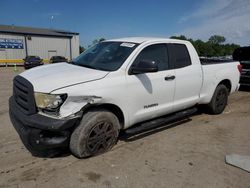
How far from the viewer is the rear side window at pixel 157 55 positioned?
439 cm

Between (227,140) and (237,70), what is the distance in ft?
8.82

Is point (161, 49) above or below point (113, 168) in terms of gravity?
above

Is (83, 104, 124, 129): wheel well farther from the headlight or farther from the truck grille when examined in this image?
the truck grille

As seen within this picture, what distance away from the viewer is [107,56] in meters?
4.37

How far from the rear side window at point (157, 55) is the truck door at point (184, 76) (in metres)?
0.15

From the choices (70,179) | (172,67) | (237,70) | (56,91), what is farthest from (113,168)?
(237,70)

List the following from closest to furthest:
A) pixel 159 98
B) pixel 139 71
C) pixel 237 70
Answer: pixel 139 71
pixel 159 98
pixel 237 70

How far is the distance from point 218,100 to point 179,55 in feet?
6.61

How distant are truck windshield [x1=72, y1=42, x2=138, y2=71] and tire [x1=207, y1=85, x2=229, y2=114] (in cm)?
284

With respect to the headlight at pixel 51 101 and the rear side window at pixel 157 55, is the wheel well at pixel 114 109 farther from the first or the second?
the rear side window at pixel 157 55

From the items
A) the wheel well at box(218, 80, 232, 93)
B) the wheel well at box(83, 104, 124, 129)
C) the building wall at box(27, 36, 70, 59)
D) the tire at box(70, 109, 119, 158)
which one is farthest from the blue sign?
the tire at box(70, 109, 119, 158)

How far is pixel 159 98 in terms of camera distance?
177 inches

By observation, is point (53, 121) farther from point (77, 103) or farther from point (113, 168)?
point (113, 168)

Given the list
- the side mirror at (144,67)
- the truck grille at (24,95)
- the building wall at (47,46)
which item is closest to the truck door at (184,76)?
the side mirror at (144,67)
